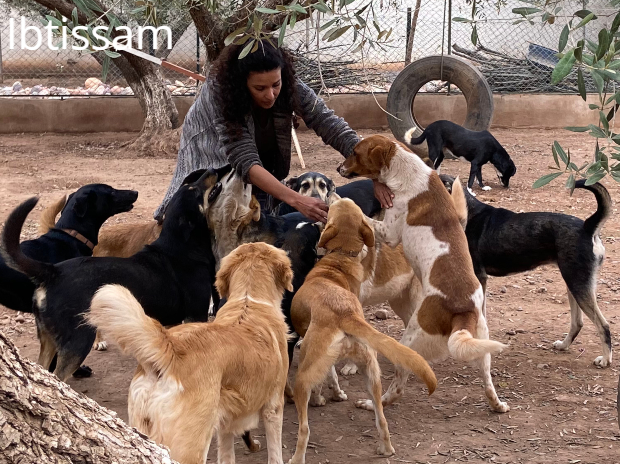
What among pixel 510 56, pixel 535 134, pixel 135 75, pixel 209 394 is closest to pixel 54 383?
pixel 209 394

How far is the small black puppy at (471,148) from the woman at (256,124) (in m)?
5.36

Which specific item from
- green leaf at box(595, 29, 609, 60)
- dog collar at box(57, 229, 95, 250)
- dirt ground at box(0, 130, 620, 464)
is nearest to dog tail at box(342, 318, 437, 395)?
dirt ground at box(0, 130, 620, 464)

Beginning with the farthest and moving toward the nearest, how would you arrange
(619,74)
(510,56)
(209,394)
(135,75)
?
(510,56), (135,75), (209,394), (619,74)

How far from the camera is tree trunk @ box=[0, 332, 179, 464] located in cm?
169

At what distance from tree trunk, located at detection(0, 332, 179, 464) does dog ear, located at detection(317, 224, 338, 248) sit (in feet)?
8.29

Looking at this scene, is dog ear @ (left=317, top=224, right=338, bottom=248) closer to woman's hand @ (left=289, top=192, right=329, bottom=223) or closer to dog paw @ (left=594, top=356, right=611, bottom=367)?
woman's hand @ (left=289, top=192, right=329, bottom=223)

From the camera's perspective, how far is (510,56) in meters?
15.5

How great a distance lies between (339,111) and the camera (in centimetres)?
1429

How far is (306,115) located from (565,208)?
4855 millimetres

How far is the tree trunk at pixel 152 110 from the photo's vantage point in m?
12.5

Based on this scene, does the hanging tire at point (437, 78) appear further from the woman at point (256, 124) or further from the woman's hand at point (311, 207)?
the woman's hand at point (311, 207)

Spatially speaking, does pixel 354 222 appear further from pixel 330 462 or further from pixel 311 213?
pixel 330 462

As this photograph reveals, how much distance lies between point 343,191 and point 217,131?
1246 mm

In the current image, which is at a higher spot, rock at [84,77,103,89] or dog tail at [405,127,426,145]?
dog tail at [405,127,426,145]
